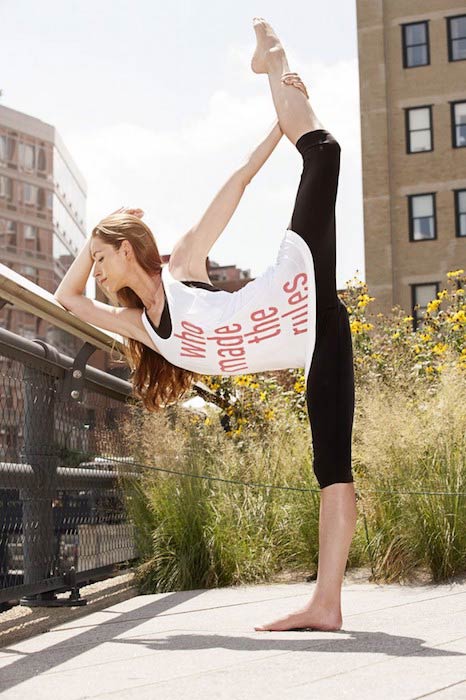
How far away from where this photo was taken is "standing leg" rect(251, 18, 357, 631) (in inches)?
132

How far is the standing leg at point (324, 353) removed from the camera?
3.36m

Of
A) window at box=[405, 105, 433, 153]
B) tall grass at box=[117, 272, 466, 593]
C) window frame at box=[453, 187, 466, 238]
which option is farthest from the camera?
window at box=[405, 105, 433, 153]

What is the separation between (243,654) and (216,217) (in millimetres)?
1639

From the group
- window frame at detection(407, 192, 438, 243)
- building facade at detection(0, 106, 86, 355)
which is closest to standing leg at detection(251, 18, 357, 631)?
window frame at detection(407, 192, 438, 243)

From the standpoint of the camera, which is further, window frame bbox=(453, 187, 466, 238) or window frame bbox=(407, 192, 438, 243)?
window frame bbox=(407, 192, 438, 243)

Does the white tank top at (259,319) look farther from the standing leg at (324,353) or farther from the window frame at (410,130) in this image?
the window frame at (410,130)

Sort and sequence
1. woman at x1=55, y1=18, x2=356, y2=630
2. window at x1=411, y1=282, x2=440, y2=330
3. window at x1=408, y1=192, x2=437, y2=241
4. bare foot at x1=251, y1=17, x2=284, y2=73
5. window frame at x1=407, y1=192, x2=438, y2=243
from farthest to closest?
window at x1=408, y1=192, x2=437, y2=241, window frame at x1=407, y1=192, x2=438, y2=243, window at x1=411, y1=282, x2=440, y2=330, bare foot at x1=251, y1=17, x2=284, y2=73, woman at x1=55, y1=18, x2=356, y2=630

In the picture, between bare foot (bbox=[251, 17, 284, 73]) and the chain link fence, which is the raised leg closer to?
bare foot (bbox=[251, 17, 284, 73])

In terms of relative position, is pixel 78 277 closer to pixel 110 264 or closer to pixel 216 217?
pixel 110 264

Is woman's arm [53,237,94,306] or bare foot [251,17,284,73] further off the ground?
bare foot [251,17,284,73]

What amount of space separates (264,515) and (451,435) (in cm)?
103

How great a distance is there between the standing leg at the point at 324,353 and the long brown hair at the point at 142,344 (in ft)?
1.95

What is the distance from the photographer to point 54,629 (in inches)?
143

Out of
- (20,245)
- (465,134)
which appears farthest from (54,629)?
(20,245)
